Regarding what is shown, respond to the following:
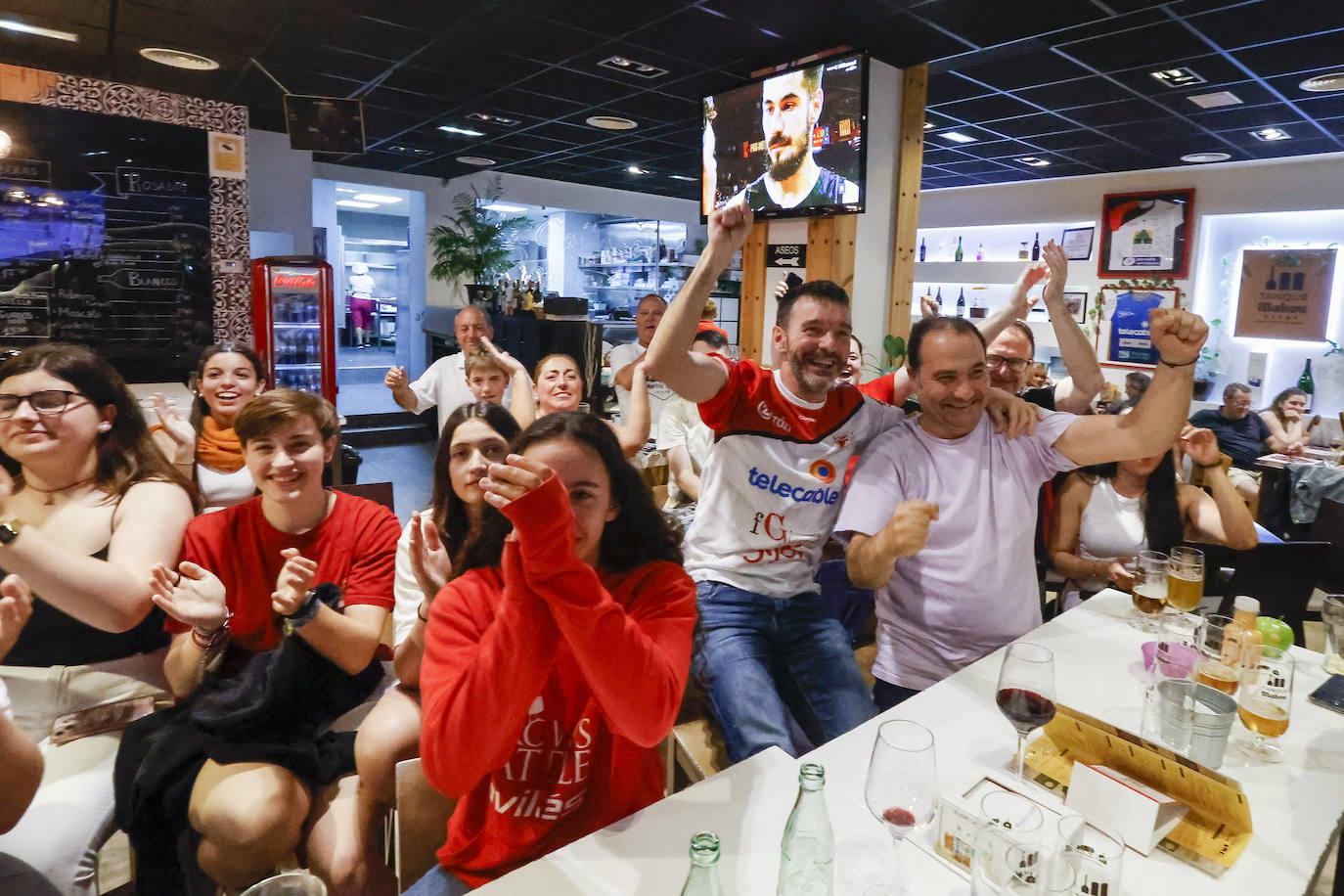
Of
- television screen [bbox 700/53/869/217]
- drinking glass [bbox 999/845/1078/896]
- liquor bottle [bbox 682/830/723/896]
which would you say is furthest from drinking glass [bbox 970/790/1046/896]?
television screen [bbox 700/53/869/217]

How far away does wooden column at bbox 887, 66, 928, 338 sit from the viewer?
4734 millimetres

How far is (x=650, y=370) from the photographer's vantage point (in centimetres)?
216

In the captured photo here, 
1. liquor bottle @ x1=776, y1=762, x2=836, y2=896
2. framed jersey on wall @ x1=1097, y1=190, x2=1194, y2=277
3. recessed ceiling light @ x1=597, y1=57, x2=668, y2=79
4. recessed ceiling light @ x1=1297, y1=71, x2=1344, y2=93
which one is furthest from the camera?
framed jersey on wall @ x1=1097, y1=190, x2=1194, y2=277

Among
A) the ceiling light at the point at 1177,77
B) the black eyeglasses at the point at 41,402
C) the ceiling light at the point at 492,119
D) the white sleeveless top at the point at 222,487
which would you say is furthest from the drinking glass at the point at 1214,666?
the ceiling light at the point at 492,119

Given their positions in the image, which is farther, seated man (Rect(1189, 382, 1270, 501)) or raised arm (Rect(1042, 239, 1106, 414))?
seated man (Rect(1189, 382, 1270, 501))

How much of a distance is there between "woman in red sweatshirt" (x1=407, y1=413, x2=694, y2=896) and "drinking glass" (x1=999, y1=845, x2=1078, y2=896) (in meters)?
0.59

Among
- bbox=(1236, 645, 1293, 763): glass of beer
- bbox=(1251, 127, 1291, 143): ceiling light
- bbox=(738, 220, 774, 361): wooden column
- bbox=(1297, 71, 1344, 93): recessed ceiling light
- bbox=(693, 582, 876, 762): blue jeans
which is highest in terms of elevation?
bbox=(1251, 127, 1291, 143): ceiling light

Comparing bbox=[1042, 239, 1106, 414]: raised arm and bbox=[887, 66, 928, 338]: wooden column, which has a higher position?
bbox=[887, 66, 928, 338]: wooden column

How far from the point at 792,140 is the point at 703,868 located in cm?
437

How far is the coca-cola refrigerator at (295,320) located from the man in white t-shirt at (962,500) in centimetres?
544

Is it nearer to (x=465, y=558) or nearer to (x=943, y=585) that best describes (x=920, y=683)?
(x=943, y=585)

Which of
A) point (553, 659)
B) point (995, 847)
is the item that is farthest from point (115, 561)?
point (995, 847)

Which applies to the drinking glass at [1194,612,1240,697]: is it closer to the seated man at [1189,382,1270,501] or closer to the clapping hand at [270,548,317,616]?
the clapping hand at [270,548,317,616]

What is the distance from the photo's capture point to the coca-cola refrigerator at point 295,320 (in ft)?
21.0
